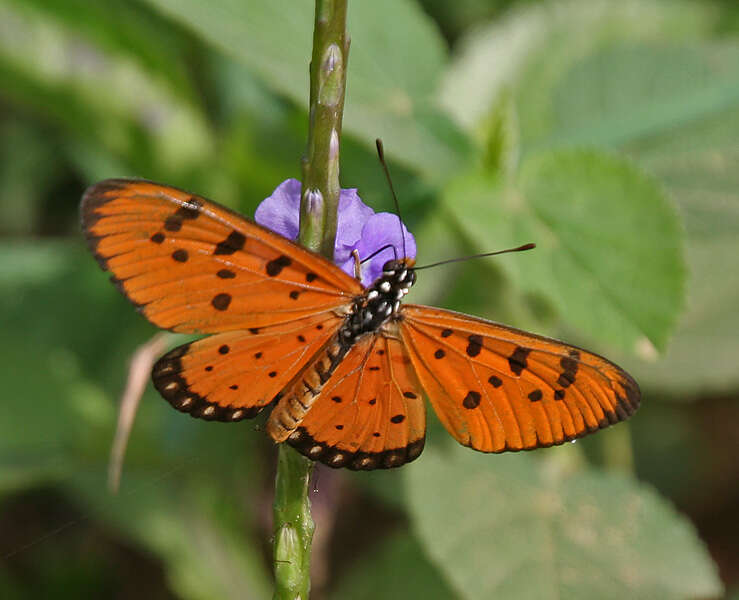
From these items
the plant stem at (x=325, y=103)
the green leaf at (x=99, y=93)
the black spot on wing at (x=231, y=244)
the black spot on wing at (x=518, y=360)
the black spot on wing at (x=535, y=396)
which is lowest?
the green leaf at (x=99, y=93)

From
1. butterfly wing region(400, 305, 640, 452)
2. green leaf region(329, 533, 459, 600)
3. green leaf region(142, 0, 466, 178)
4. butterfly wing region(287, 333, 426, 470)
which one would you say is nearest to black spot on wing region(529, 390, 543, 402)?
butterfly wing region(400, 305, 640, 452)

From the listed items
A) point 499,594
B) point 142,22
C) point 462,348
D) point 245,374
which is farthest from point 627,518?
point 142,22

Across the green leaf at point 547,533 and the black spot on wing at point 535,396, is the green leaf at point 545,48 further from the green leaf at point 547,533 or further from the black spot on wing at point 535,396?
the black spot on wing at point 535,396

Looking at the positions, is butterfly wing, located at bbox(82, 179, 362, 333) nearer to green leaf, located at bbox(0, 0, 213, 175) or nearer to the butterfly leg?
the butterfly leg

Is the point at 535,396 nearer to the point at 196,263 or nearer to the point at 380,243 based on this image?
the point at 380,243

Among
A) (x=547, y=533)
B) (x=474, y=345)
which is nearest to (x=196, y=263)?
(x=474, y=345)

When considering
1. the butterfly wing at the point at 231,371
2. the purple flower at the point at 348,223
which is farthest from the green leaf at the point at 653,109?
the butterfly wing at the point at 231,371

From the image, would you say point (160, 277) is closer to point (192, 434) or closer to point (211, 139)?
point (192, 434)

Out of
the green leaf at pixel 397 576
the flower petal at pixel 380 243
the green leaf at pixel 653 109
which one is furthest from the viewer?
the green leaf at pixel 397 576
